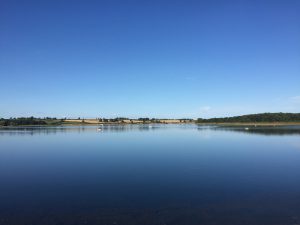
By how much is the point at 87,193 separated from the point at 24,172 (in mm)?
7842

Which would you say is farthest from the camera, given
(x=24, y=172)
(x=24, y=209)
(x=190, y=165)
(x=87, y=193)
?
(x=190, y=165)

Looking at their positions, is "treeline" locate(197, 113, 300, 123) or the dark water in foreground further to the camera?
"treeline" locate(197, 113, 300, 123)

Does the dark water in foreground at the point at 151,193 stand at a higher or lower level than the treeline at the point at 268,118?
lower

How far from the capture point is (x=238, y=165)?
2169cm

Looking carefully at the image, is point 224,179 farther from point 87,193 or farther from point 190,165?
point 87,193

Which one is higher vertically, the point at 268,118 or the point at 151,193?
the point at 268,118

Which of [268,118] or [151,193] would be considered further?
[268,118]

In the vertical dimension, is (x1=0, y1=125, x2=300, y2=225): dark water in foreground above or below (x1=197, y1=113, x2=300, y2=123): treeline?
below

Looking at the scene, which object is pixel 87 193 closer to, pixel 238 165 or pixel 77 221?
pixel 77 221

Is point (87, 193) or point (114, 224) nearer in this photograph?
point (114, 224)

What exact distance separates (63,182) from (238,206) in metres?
9.22

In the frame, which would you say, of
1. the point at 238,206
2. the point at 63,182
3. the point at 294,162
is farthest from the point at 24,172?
the point at 294,162

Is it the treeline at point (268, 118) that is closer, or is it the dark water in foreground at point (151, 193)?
the dark water in foreground at point (151, 193)

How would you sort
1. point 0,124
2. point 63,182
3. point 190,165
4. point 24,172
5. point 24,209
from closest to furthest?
point 24,209, point 63,182, point 24,172, point 190,165, point 0,124
